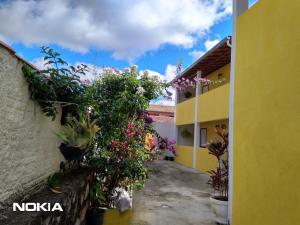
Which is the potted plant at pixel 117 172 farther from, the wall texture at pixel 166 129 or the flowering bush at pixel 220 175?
the wall texture at pixel 166 129

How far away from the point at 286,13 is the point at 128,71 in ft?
11.1

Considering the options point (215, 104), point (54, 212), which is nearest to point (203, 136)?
point (215, 104)

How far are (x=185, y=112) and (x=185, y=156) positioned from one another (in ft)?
9.46

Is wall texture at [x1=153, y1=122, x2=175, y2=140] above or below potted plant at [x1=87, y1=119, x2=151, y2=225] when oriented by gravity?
above

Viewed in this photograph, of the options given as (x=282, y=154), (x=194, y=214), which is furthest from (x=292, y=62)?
(x=194, y=214)

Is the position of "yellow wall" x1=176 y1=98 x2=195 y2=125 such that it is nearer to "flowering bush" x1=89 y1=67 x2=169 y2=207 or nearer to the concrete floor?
the concrete floor

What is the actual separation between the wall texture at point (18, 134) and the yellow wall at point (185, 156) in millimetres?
13314

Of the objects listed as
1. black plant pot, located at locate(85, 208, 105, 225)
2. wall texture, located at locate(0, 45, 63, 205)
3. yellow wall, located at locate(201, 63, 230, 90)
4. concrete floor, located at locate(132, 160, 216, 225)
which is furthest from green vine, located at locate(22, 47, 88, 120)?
yellow wall, located at locate(201, 63, 230, 90)

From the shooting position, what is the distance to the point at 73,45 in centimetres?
679

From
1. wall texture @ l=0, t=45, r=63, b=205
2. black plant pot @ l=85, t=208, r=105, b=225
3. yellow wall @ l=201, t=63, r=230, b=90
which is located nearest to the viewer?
wall texture @ l=0, t=45, r=63, b=205

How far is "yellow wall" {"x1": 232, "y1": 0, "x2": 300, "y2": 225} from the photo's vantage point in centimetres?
359

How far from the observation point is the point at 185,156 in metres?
16.7

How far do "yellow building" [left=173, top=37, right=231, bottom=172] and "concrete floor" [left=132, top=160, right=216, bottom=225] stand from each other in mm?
3028

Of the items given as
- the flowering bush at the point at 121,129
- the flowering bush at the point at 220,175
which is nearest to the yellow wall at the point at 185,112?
the flowering bush at the point at 220,175
